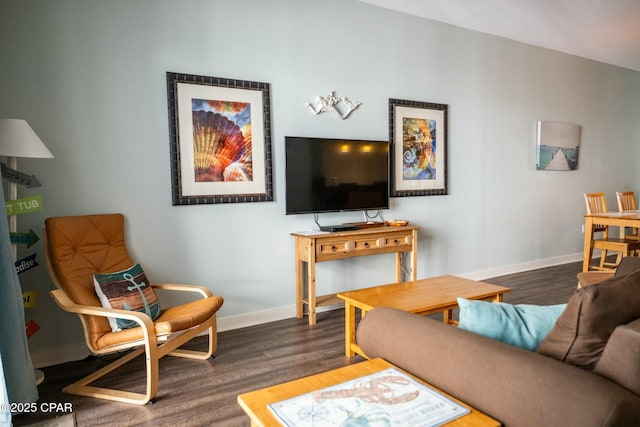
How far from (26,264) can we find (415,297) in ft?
7.94

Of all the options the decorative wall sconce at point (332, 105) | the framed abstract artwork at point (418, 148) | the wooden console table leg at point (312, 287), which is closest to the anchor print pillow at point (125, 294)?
the wooden console table leg at point (312, 287)

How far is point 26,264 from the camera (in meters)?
2.46

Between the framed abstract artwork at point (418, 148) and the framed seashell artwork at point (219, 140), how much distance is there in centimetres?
141

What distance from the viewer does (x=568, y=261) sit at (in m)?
5.86

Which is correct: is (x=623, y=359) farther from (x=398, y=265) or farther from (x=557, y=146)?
(x=557, y=146)

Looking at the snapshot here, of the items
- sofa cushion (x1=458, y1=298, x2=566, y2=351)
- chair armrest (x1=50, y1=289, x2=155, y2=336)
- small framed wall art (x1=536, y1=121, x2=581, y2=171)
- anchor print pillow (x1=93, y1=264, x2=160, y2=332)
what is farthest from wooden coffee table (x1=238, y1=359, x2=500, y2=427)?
small framed wall art (x1=536, y1=121, x2=581, y2=171)

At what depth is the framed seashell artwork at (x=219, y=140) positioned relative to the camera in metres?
3.11

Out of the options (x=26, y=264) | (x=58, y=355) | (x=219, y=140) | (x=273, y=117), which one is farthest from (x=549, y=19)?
(x=58, y=355)

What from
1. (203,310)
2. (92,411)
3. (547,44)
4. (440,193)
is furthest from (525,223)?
(92,411)

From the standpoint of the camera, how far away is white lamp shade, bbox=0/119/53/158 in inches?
88.7

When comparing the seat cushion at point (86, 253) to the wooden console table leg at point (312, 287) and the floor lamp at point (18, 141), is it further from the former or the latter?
the wooden console table leg at point (312, 287)

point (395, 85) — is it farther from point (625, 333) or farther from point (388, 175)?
point (625, 333)

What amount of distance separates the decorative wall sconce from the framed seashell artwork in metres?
0.49

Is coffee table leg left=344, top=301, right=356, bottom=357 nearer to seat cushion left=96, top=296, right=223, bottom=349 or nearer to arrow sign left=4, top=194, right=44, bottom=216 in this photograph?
seat cushion left=96, top=296, right=223, bottom=349
